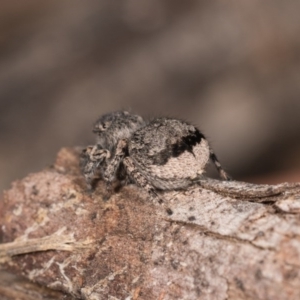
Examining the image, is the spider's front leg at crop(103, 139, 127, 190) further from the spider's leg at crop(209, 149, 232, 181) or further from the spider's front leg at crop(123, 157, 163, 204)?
the spider's leg at crop(209, 149, 232, 181)

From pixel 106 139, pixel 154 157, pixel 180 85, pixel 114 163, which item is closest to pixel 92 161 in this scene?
pixel 114 163

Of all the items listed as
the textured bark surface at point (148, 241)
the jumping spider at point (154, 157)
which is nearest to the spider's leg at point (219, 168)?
the jumping spider at point (154, 157)

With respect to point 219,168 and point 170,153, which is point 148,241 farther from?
point 219,168

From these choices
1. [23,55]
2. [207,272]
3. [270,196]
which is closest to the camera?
[207,272]

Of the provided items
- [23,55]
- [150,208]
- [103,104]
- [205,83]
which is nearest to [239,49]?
[205,83]

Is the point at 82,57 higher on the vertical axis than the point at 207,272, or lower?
higher

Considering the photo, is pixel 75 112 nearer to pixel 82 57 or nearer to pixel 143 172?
pixel 82 57
